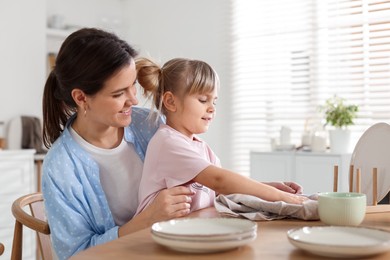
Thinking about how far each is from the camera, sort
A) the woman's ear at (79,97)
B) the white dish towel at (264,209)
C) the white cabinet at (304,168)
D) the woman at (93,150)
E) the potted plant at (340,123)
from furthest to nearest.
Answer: the potted plant at (340,123) → the white cabinet at (304,168) → the woman's ear at (79,97) → the woman at (93,150) → the white dish towel at (264,209)

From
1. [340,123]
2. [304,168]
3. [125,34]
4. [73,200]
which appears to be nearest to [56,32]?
[125,34]

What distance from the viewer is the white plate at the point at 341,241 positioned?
0.90 m

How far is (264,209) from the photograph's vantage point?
1328 millimetres

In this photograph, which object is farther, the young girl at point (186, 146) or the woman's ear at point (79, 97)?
the woman's ear at point (79, 97)

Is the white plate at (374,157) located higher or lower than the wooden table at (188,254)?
higher

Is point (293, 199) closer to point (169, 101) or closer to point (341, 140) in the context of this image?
point (169, 101)

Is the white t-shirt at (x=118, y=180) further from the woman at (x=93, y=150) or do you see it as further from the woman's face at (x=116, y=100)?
the woman's face at (x=116, y=100)

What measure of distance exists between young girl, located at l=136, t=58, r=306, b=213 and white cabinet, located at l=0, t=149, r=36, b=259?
273 centimetres

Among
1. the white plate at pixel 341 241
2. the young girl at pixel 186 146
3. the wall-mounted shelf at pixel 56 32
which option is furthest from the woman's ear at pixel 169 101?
the wall-mounted shelf at pixel 56 32

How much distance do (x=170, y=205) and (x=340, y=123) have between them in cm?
296

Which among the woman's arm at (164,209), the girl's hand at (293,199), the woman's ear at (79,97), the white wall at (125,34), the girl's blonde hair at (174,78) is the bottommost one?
the woman's arm at (164,209)

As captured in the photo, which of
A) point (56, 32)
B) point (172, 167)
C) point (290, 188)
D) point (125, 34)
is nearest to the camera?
point (172, 167)

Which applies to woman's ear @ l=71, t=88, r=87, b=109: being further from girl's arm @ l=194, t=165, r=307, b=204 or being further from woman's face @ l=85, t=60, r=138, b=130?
girl's arm @ l=194, t=165, r=307, b=204

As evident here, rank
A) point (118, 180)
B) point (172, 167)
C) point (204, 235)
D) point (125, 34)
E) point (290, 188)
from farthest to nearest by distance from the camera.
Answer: point (125, 34) < point (118, 180) < point (290, 188) < point (172, 167) < point (204, 235)
